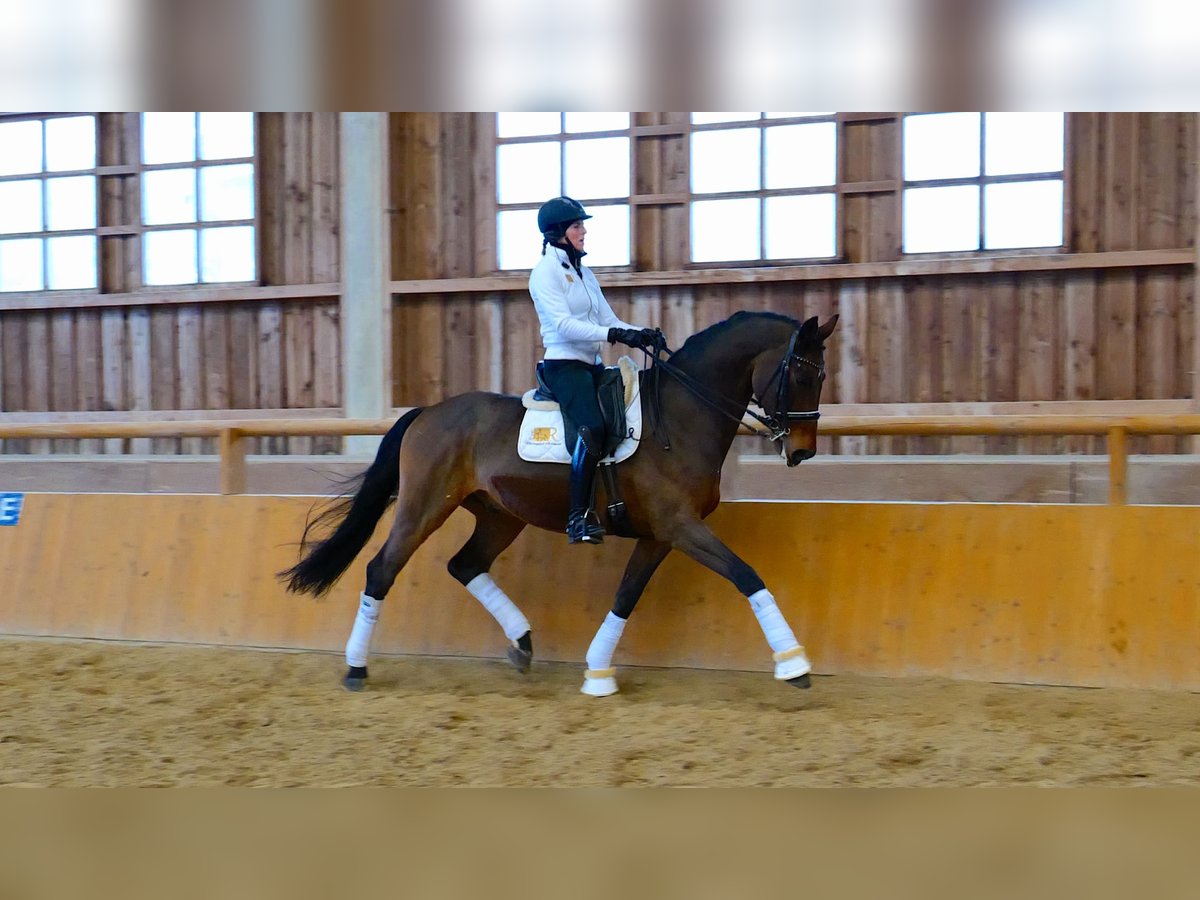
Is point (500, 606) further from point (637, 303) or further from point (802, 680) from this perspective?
point (637, 303)

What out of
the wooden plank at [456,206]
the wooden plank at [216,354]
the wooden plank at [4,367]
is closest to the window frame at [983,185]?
the wooden plank at [456,206]

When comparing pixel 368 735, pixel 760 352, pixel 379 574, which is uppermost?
pixel 760 352

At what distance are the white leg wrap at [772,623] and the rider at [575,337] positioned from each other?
2.61 ft

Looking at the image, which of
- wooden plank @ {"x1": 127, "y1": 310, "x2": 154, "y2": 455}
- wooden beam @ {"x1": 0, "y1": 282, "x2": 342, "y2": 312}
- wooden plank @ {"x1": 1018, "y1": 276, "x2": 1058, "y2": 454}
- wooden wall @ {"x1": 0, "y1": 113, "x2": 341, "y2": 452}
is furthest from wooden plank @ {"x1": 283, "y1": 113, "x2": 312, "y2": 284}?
wooden plank @ {"x1": 1018, "y1": 276, "x2": 1058, "y2": 454}

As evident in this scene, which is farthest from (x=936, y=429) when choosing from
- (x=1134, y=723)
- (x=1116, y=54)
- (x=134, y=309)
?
(x=134, y=309)

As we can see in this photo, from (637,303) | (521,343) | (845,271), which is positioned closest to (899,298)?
(845,271)

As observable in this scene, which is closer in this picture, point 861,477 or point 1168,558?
point 1168,558

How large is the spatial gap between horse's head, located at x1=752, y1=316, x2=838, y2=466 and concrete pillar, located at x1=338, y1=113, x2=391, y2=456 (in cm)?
541

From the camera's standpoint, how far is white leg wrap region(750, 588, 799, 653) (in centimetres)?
488

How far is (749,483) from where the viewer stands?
8.71 metres

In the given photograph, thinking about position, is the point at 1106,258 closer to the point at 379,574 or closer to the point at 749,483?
the point at 749,483

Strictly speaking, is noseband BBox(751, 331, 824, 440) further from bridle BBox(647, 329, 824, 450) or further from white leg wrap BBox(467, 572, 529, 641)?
white leg wrap BBox(467, 572, 529, 641)

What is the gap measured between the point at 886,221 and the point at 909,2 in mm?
7839

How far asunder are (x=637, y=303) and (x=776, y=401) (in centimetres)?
430
